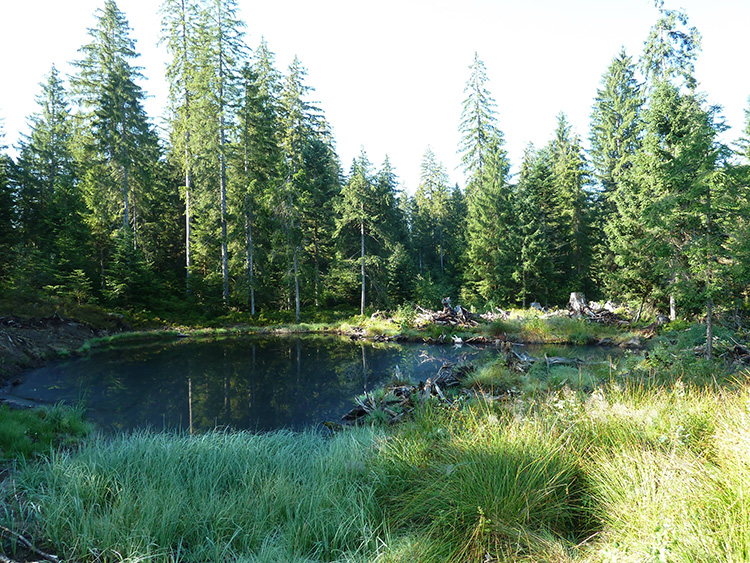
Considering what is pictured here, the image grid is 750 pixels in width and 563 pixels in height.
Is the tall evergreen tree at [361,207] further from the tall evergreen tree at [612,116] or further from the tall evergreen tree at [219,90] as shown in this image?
the tall evergreen tree at [612,116]

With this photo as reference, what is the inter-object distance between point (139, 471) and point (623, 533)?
3926mm

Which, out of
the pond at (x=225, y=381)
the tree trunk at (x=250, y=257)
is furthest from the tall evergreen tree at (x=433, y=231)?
the pond at (x=225, y=381)

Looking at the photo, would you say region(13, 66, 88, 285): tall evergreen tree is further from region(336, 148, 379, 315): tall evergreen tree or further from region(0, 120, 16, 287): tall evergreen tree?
region(336, 148, 379, 315): tall evergreen tree

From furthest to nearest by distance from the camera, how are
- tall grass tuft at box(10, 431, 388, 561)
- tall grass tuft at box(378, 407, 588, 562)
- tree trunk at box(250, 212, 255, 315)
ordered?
1. tree trunk at box(250, 212, 255, 315)
2. tall grass tuft at box(10, 431, 388, 561)
3. tall grass tuft at box(378, 407, 588, 562)

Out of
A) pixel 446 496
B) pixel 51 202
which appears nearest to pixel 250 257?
pixel 51 202

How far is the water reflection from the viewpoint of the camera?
7.56 meters

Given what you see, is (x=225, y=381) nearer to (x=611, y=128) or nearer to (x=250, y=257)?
(x=250, y=257)

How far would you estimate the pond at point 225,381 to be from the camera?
7544 millimetres

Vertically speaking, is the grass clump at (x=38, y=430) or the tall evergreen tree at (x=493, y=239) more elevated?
the tall evergreen tree at (x=493, y=239)

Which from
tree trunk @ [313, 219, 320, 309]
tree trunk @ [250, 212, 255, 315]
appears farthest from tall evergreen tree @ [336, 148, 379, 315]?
tree trunk @ [250, 212, 255, 315]

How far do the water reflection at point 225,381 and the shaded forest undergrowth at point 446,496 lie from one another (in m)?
3.37

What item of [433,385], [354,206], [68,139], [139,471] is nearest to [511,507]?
[139,471]

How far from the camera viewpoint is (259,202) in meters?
23.2

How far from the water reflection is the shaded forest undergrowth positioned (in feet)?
11.1
